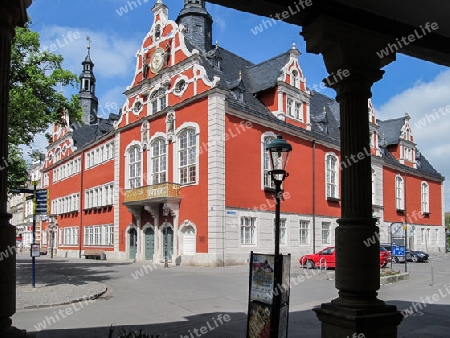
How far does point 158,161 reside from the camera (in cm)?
3064

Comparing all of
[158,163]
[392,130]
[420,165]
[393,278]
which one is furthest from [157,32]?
[420,165]

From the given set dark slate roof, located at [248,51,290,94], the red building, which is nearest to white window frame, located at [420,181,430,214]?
the red building

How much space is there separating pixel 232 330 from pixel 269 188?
20.3m

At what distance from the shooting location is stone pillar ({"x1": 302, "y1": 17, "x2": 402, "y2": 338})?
5320 millimetres

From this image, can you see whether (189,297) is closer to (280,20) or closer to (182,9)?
(280,20)

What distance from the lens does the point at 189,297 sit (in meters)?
13.4

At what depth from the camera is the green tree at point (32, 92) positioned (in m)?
17.1

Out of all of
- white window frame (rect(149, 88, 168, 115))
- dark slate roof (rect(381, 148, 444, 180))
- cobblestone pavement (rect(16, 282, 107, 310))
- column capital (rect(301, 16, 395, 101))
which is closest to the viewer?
column capital (rect(301, 16, 395, 101))

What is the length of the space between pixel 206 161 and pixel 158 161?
18.5 feet

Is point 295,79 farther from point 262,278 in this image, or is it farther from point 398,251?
point 262,278

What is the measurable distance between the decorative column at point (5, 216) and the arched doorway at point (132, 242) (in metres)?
28.9

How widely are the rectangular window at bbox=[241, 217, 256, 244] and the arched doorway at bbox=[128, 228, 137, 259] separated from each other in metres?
9.27

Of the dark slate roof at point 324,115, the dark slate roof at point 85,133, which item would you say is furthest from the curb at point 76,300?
the dark slate roof at point 85,133

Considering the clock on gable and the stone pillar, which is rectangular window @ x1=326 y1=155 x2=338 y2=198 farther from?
the stone pillar
